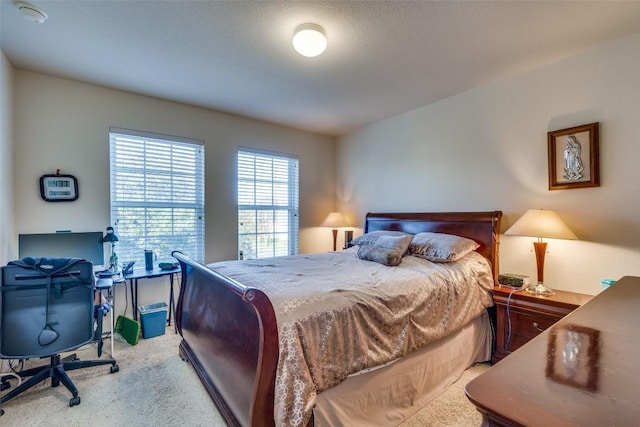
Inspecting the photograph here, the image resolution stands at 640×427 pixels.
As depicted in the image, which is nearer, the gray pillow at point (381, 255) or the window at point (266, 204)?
the gray pillow at point (381, 255)

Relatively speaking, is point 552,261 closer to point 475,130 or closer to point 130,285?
point 475,130

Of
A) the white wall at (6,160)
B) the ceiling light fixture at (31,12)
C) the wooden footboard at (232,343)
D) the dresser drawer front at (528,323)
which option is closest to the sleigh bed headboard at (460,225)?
the dresser drawer front at (528,323)

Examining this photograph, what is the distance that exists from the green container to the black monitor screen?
2.05 feet

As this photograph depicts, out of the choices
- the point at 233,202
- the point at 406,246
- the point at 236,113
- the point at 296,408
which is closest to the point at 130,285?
the point at 233,202

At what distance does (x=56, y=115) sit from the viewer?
280cm

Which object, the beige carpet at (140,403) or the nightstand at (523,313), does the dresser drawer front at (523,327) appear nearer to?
the nightstand at (523,313)

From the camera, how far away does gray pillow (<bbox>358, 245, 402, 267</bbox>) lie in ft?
8.48

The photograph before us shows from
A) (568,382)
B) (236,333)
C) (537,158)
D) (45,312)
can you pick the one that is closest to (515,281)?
(537,158)

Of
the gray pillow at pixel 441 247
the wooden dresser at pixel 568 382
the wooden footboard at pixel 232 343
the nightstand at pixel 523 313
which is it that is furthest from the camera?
the gray pillow at pixel 441 247

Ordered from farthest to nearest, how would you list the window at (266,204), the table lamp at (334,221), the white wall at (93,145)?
the table lamp at (334,221), the window at (266,204), the white wall at (93,145)

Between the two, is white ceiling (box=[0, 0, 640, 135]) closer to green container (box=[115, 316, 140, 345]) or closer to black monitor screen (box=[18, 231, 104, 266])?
black monitor screen (box=[18, 231, 104, 266])

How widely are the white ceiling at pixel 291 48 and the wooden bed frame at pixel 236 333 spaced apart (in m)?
1.44

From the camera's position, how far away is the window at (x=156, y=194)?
314 cm

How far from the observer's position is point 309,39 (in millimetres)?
2041
